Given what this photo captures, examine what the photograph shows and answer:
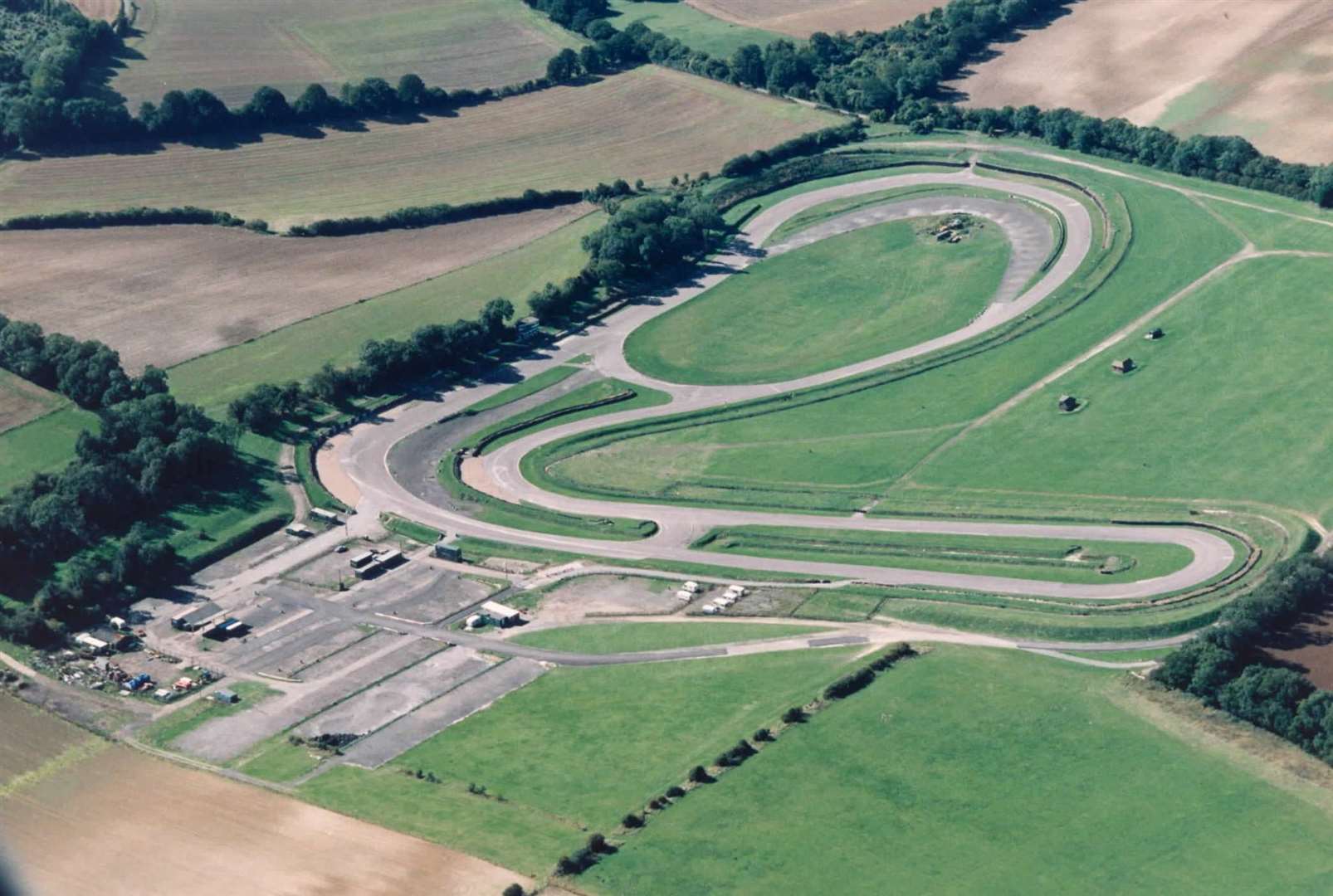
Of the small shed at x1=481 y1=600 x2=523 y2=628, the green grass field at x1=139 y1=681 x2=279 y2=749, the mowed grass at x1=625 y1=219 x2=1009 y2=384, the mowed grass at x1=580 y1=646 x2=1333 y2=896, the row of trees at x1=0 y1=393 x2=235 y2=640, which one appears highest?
the mowed grass at x1=625 y1=219 x2=1009 y2=384

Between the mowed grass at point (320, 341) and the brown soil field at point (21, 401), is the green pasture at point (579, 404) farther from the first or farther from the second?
the brown soil field at point (21, 401)

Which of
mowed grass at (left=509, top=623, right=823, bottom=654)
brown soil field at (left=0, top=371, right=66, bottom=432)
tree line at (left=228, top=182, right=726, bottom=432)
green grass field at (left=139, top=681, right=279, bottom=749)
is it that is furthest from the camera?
tree line at (left=228, top=182, right=726, bottom=432)

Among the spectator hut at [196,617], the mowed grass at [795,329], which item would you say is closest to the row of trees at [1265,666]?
the mowed grass at [795,329]

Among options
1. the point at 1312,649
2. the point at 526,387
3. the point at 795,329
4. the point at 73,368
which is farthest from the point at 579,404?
the point at 1312,649

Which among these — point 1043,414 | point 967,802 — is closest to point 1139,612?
point 967,802

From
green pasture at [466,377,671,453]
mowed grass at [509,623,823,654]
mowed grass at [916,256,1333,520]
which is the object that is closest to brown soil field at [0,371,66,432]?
green pasture at [466,377,671,453]

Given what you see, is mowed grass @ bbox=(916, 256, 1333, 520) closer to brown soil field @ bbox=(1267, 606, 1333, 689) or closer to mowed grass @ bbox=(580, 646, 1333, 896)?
brown soil field @ bbox=(1267, 606, 1333, 689)
